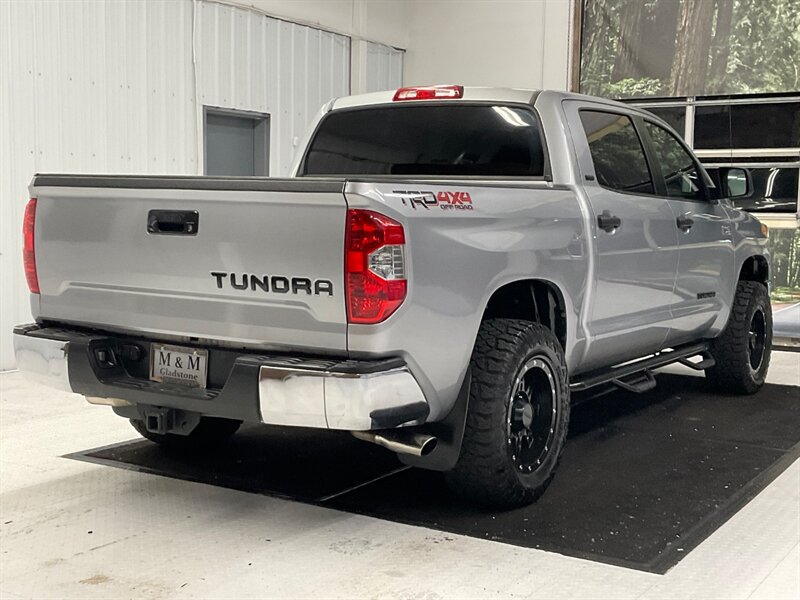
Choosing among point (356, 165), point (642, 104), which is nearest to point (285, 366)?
point (356, 165)

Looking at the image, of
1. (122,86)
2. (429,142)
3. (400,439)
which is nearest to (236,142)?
(122,86)

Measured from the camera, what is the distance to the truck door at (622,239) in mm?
4531

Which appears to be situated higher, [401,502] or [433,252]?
[433,252]

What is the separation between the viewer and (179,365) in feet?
12.0

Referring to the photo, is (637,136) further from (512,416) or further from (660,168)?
(512,416)

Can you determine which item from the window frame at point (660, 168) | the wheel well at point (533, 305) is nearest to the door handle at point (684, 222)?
the window frame at point (660, 168)

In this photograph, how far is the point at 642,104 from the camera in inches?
441

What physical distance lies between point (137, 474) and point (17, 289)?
382cm

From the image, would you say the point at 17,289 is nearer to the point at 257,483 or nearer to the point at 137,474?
the point at 137,474

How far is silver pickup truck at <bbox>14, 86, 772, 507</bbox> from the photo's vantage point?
327 cm

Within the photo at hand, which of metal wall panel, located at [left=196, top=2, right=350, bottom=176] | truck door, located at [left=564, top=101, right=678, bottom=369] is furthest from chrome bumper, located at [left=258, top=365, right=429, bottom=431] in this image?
metal wall panel, located at [left=196, top=2, right=350, bottom=176]

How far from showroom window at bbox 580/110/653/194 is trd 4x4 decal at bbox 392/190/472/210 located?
4.22 ft

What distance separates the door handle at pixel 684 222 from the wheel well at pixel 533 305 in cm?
139

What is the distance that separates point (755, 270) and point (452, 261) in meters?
3.87
